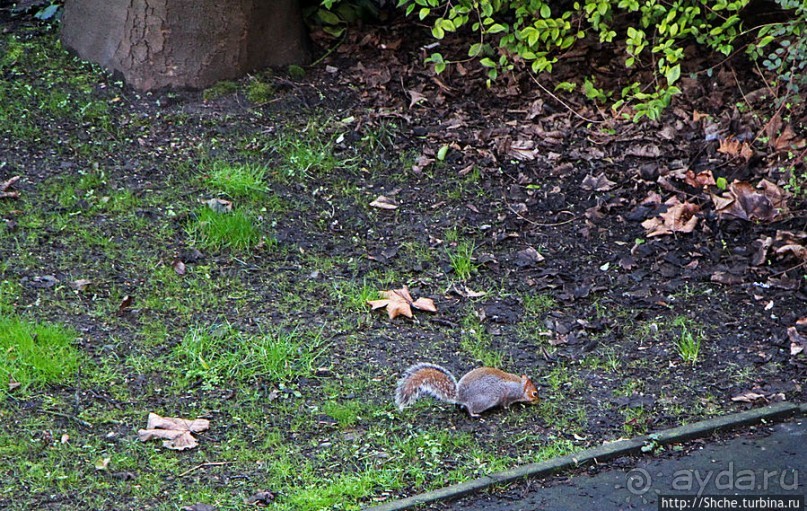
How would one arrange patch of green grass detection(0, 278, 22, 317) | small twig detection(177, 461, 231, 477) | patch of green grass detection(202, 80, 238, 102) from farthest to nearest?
1. patch of green grass detection(202, 80, 238, 102)
2. patch of green grass detection(0, 278, 22, 317)
3. small twig detection(177, 461, 231, 477)

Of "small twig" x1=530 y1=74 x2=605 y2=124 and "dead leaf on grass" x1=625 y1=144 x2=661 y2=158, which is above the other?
"small twig" x1=530 y1=74 x2=605 y2=124

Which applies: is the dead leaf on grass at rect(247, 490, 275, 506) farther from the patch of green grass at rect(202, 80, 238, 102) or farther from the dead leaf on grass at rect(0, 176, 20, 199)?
the patch of green grass at rect(202, 80, 238, 102)

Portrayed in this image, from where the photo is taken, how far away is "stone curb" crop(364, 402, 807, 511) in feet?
13.0

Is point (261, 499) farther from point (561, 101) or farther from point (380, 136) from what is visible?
point (561, 101)

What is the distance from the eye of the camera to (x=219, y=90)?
22.5 ft

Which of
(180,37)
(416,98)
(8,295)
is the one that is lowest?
(8,295)

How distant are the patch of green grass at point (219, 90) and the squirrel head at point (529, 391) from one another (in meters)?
3.44

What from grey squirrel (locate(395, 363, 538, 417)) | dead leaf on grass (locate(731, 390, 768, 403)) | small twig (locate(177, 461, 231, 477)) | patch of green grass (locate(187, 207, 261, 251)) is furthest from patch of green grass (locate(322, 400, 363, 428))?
dead leaf on grass (locate(731, 390, 768, 403))

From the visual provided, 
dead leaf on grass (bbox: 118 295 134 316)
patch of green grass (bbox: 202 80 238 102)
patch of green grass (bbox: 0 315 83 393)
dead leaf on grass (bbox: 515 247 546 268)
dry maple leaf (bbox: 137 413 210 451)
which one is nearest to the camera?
dry maple leaf (bbox: 137 413 210 451)

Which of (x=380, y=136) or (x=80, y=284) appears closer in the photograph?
(x=80, y=284)

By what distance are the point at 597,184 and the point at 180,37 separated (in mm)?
3083

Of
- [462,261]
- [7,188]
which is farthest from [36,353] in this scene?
[462,261]

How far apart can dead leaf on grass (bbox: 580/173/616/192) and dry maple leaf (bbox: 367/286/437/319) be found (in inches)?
63.9

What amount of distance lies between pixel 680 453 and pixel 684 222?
6.53ft
